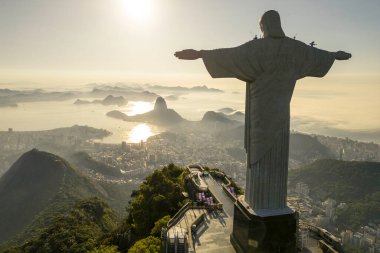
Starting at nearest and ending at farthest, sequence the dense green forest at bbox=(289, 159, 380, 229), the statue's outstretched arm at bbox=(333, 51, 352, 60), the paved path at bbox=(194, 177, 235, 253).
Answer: the statue's outstretched arm at bbox=(333, 51, 352, 60) → the paved path at bbox=(194, 177, 235, 253) → the dense green forest at bbox=(289, 159, 380, 229)

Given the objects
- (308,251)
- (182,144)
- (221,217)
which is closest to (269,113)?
(308,251)

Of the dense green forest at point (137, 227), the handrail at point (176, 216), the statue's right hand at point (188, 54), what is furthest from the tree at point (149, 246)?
the statue's right hand at point (188, 54)

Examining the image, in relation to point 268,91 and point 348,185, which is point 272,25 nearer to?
point 268,91

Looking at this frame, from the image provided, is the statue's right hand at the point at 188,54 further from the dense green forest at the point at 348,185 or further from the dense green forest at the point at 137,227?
the dense green forest at the point at 348,185

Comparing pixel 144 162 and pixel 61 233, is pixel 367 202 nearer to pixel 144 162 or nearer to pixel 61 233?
pixel 61 233

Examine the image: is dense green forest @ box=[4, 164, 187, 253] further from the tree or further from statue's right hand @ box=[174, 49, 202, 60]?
statue's right hand @ box=[174, 49, 202, 60]

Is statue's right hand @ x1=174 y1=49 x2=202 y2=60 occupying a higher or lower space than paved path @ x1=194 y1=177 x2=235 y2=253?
higher

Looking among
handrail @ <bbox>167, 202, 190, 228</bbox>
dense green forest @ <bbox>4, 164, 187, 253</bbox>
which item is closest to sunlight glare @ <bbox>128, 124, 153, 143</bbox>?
dense green forest @ <bbox>4, 164, 187, 253</bbox>
